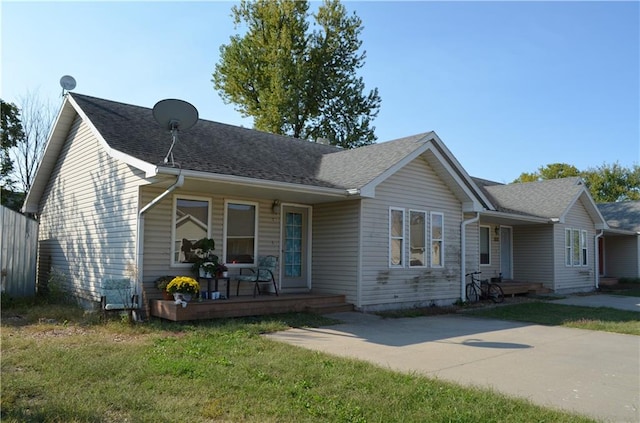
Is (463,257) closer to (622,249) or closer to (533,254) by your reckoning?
(533,254)

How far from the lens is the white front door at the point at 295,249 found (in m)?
12.0

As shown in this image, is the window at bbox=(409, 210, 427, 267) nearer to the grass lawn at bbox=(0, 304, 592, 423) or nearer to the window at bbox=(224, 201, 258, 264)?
the window at bbox=(224, 201, 258, 264)

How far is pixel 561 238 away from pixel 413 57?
10891 mm

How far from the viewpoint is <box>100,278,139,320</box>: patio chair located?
8.75 metres

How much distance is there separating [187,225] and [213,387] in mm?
5661

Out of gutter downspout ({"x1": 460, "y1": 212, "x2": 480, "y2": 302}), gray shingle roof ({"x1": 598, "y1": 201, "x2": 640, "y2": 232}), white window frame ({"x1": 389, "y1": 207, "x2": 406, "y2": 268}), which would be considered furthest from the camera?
gray shingle roof ({"x1": 598, "y1": 201, "x2": 640, "y2": 232})

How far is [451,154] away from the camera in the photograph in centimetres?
1272

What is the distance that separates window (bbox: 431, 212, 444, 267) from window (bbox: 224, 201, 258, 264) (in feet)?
15.6

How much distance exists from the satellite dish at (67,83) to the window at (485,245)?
13.9 m

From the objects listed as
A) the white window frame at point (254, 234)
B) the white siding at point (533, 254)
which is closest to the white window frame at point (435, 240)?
the white window frame at point (254, 234)

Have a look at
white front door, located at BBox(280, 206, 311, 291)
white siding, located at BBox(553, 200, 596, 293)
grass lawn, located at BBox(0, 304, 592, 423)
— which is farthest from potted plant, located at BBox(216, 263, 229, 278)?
white siding, located at BBox(553, 200, 596, 293)

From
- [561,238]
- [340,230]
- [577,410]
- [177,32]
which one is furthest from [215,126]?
[561,238]

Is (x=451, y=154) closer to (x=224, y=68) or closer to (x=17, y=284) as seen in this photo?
(x=17, y=284)

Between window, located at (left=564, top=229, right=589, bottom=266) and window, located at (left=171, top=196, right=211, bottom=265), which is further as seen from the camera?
window, located at (left=564, top=229, right=589, bottom=266)
